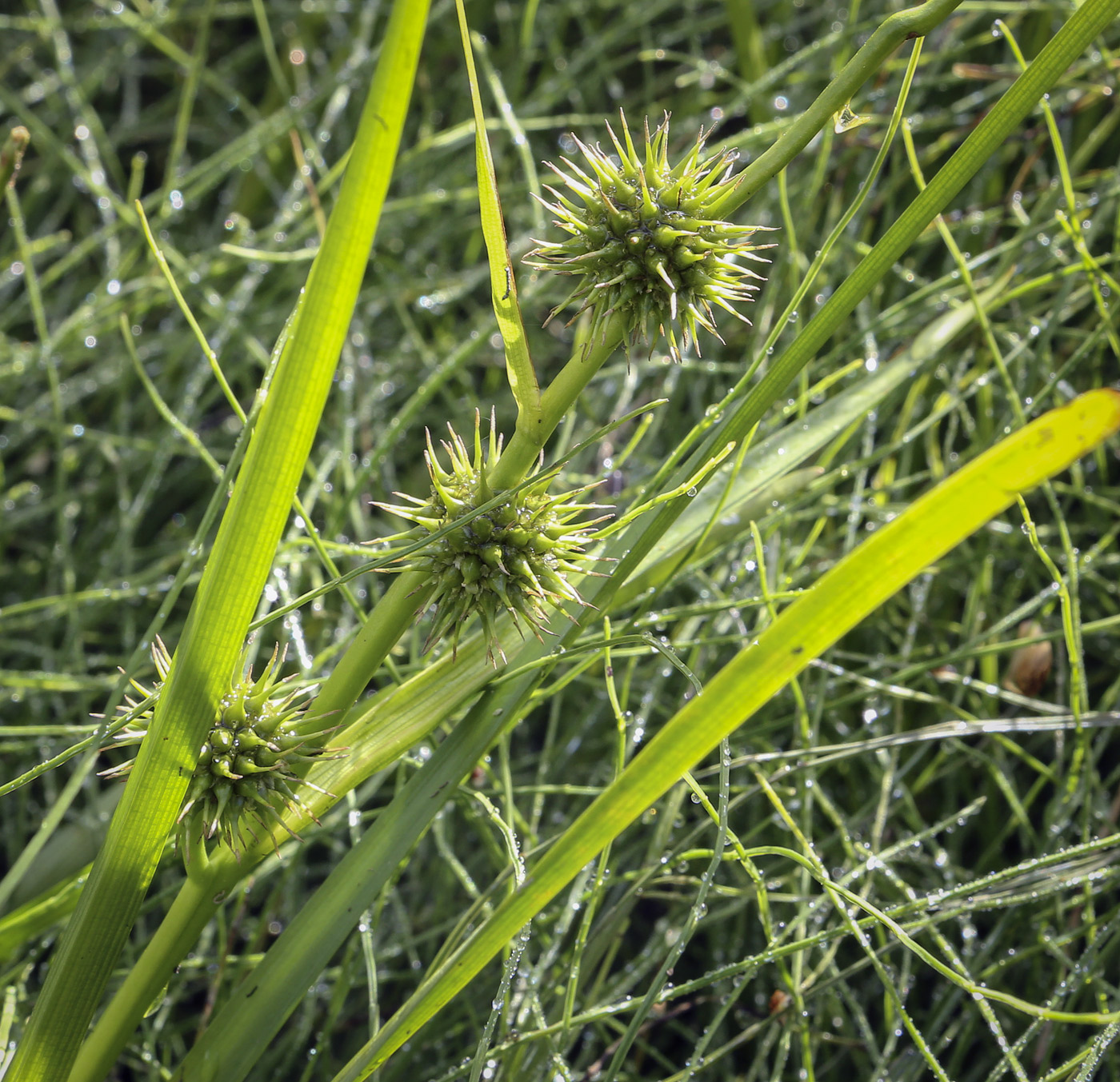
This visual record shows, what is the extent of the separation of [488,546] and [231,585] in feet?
0.52

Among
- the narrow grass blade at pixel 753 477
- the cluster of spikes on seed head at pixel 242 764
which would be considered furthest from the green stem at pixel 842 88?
the cluster of spikes on seed head at pixel 242 764

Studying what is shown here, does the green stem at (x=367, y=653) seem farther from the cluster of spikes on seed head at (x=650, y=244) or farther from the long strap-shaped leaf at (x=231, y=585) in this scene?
the cluster of spikes on seed head at (x=650, y=244)

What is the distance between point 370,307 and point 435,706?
3.41ft

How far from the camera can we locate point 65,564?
121cm

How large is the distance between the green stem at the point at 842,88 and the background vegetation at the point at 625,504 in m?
0.14

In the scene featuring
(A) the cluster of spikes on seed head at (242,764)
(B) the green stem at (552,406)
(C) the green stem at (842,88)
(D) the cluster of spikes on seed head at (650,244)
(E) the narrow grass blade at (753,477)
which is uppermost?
(C) the green stem at (842,88)

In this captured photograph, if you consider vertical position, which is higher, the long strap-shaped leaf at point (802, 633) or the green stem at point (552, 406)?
the green stem at point (552, 406)

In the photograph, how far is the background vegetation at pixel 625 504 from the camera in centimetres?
92

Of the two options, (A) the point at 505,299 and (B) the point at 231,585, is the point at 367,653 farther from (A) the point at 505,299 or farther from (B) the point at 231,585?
(A) the point at 505,299

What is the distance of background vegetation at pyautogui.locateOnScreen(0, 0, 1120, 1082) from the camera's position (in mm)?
923

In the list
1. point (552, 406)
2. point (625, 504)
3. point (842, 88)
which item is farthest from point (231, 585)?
point (625, 504)

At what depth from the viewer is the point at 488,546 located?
1.94 feet

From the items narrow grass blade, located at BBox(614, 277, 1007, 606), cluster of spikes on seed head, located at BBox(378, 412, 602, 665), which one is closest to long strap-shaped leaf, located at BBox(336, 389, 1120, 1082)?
cluster of spikes on seed head, located at BBox(378, 412, 602, 665)

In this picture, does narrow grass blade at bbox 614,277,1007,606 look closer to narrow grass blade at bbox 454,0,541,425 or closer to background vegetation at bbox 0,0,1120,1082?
background vegetation at bbox 0,0,1120,1082
